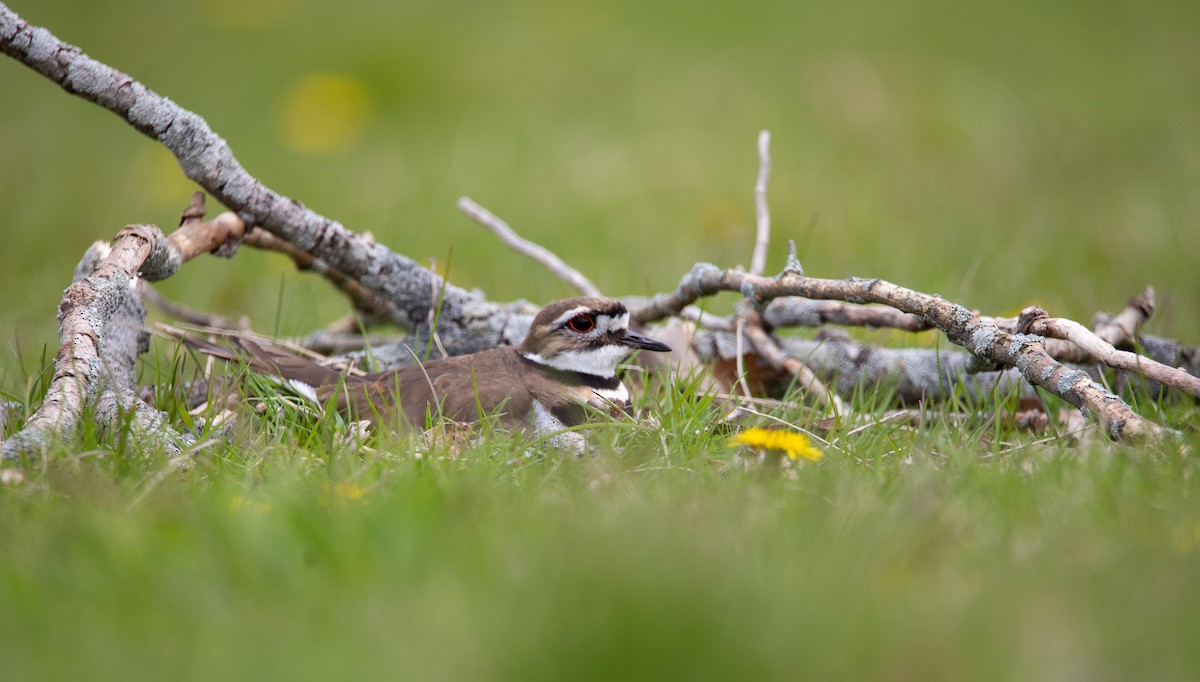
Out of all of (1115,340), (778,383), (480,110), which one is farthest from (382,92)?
(1115,340)

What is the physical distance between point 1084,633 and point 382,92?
1093 centimetres

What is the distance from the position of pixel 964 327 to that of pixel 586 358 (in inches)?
69.7

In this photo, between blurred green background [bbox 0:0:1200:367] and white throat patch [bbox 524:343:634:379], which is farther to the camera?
blurred green background [bbox 0:0:1200:367]

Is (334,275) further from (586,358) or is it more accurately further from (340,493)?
(340,493)

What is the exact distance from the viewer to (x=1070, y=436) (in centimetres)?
412

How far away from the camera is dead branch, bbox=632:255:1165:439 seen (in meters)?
3.51

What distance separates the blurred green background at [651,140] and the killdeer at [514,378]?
158 cm

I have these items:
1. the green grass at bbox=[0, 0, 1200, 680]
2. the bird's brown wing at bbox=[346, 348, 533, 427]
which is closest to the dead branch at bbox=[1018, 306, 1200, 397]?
the green grass at bbox=[0, 0, 1200, 680]

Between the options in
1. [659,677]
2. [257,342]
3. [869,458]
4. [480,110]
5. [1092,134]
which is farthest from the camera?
[480,110]

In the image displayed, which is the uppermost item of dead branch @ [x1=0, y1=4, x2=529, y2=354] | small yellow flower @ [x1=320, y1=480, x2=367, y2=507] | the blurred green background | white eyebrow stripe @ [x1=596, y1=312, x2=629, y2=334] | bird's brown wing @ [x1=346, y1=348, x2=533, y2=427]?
the blurred green background

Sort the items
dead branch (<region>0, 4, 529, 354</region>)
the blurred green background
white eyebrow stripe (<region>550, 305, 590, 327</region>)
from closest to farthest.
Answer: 1. dead branch (<region>0, 4, 529, 354</region>)
2. white eyebrow stripe (<region>550, 305, 590, 327</region>)
3. the blurred green background

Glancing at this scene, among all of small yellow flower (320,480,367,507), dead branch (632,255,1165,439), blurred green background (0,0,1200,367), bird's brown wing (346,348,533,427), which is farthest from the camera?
blurred green background (0,0,1200,367)

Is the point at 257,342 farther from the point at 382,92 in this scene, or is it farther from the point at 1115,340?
the point at 382,92

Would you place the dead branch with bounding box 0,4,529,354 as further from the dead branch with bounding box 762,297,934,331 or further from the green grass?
the dead branch with bounding box 762,297,934,331
